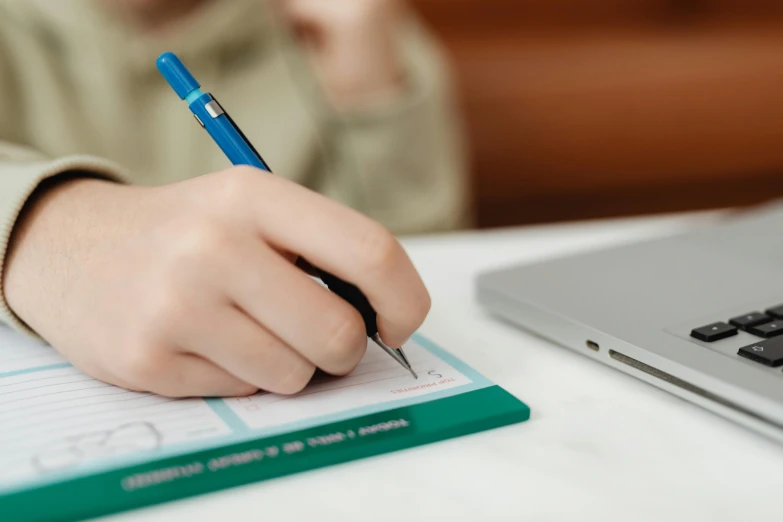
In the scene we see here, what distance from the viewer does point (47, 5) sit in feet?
2.88

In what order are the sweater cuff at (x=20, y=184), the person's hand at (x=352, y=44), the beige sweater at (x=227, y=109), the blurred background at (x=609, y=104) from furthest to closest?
the blurred background at (x=609, y=104)
the person's hand at (x=352, y=44)
the beige sweater at (x=227, y=109)
the sweater cuff at (x=20, y=184)

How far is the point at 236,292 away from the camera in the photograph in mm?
278

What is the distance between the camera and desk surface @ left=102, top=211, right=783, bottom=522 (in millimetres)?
241

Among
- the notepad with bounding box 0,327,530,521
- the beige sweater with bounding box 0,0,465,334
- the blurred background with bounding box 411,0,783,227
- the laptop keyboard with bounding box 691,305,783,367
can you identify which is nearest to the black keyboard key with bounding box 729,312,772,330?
the laptop keyboard with bounding box 691,305,783,367

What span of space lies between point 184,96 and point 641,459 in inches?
9.3

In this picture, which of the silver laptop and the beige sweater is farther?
the beige sweater

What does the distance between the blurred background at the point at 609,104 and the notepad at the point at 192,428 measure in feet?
2.86

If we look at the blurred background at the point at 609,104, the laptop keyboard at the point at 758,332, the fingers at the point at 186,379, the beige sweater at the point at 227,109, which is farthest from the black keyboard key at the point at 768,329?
the blurred background at the point at 609,104

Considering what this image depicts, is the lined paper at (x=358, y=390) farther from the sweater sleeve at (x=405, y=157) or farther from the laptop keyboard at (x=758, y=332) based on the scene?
the sweater sleeve at (x=405, y=157)

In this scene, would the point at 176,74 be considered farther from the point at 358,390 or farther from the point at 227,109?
the point at 227,109

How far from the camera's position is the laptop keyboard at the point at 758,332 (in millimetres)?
289

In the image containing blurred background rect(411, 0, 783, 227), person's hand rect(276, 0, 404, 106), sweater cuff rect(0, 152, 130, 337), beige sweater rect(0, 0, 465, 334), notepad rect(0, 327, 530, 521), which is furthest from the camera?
blurred background rect(411, 0, 783, 227)

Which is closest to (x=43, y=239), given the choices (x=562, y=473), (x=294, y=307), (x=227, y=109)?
(x=294, y=307)

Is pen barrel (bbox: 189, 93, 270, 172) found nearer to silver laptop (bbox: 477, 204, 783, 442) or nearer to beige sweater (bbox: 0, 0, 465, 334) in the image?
silver laptop (bbox: 477, 204, 783, 442)
